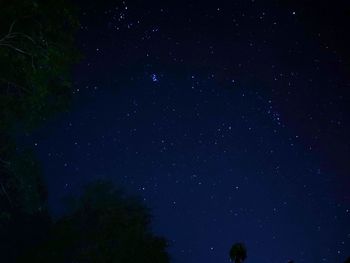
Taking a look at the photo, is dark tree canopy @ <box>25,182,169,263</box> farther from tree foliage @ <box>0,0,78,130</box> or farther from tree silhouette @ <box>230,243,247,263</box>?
tree silhouette @ <box>230,243,247,263</box>

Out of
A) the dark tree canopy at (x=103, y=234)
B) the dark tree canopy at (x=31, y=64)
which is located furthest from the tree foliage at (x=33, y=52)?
the dark tree canopy at (x=103, y=234)

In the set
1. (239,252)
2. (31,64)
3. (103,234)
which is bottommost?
(239,252)

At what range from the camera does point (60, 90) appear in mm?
12484

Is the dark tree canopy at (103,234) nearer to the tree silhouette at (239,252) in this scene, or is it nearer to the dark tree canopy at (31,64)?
the dark tree canopy at (31,64)

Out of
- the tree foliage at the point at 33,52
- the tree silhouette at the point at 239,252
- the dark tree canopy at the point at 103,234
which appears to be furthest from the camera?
the dark tree canopy at the point at 103,234

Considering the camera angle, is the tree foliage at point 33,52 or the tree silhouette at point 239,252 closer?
the tree silhouette at point 239,252

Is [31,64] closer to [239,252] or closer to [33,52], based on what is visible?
[33,52]

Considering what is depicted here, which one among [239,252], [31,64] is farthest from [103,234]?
[239,252]

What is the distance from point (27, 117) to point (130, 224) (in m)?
12.9

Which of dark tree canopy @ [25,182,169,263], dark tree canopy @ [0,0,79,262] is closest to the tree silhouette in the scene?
dark tree canopy @ [0,0,79,262]

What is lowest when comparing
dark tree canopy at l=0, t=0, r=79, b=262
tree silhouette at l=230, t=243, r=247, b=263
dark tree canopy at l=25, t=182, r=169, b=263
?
tree silhouette at l=230, t=243, r=247, b=263

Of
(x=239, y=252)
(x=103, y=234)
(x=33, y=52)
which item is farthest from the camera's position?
(x=103, y=234)

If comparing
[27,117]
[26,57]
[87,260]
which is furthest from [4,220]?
[26,57]

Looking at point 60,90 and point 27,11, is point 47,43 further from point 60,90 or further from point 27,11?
point 60,90
